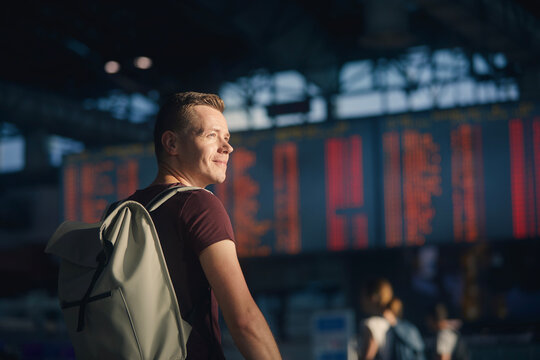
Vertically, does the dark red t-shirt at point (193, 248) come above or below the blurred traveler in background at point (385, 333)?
above

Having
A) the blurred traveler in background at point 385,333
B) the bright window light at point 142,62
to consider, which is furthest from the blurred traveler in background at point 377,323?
the bright window light at point 142,62

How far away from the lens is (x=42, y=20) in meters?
14.9

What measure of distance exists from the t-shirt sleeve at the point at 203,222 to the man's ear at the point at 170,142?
0.25 metres

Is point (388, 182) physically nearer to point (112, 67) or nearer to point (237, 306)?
point (112, 67)

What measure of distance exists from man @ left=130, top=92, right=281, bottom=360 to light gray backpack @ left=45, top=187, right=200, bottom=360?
9 cm

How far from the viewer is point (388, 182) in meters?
9.33

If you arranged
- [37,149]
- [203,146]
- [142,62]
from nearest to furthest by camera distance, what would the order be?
[203,146] → [142,62] → [37,149]

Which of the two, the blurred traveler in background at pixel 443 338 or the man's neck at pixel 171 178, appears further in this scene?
the blurred traveler in background at pixel 443 338

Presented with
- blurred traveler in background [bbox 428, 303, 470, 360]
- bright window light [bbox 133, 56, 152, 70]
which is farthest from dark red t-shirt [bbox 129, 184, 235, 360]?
bright window light [bbox 133, 56, 152, 70]

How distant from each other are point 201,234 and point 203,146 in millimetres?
334

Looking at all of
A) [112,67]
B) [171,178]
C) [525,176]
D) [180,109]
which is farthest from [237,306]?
Answer: [112,67]

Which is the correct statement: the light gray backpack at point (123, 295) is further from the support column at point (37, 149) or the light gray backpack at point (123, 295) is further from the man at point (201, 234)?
the support column at point (37, 149)

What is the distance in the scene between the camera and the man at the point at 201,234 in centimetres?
191

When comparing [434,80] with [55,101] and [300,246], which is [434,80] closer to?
[55,101]
